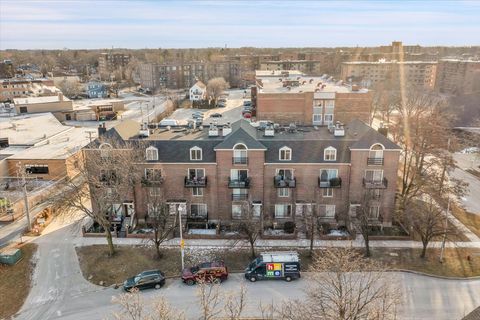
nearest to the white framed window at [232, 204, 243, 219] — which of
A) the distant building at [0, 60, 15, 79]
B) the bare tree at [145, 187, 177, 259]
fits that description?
the bare tree at [145, 187, 177, 259]

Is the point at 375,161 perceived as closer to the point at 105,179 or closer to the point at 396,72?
the point at 105,179

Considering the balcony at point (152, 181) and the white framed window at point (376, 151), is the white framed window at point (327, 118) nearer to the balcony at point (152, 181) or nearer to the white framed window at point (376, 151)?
the white framed window at point (376, 151)

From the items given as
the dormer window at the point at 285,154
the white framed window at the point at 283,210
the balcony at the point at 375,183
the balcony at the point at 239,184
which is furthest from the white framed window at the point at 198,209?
the balcony at the point at 375,183

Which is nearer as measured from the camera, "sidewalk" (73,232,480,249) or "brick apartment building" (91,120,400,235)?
"sidewalk" (73,232,480,249)

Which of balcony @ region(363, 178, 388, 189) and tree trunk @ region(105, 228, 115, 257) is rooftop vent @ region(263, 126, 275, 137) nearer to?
balcony @ region(363, 178, 388, 189)

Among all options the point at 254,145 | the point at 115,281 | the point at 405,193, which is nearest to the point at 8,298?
the point at 115,281
